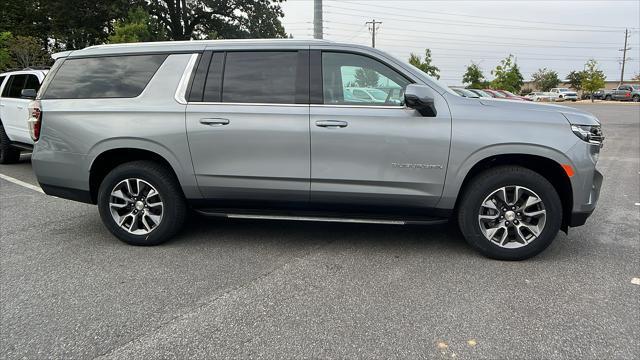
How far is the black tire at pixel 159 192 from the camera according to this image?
421 cm

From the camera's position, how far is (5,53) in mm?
23062

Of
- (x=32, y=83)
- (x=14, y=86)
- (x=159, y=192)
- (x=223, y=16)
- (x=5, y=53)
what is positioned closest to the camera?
(x=159, y=192)

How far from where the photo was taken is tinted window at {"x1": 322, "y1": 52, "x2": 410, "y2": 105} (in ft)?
12.7

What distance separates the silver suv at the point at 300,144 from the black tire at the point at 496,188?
0.01 m

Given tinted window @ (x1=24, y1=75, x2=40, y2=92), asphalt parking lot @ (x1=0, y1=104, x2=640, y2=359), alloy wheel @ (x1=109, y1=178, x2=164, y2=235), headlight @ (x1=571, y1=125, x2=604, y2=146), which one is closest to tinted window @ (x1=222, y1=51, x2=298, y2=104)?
alloy wheel @ (x1=109, y1=178, x2=164, y2=235)

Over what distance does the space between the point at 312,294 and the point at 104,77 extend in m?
2.89

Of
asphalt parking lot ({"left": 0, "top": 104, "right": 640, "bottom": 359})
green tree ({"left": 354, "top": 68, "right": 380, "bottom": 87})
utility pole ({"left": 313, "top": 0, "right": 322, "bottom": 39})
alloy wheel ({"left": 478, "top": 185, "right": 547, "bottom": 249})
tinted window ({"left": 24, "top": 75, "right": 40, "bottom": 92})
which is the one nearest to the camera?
asphalt parking lot ({"left": 0, "top": 104, "right": 640, "bottom": 359})

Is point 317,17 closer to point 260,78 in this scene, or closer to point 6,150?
point 6,150

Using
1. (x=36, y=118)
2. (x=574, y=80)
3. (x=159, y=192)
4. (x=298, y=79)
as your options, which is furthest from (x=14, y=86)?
(x=574, y=80)

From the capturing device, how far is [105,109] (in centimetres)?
417

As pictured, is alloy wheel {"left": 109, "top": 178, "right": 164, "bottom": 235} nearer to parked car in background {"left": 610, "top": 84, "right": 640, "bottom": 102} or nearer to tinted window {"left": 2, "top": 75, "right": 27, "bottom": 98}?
tinted window {"left": 2, "top": 75, "right": 27, "bottom": 98}

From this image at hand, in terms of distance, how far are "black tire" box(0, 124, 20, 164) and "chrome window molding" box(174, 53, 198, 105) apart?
7068 millimetres

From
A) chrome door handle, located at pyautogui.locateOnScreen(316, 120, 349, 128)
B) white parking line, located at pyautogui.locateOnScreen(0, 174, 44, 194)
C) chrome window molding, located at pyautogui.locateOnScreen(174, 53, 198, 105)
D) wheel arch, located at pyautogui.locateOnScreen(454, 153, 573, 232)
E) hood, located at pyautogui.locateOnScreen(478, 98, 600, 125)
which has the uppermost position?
chrome window molding, located at pyautogui.locateOnScreen(174, 53, 198, 105)

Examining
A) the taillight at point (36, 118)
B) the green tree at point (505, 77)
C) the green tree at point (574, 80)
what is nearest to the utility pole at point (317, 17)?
the taillight at point (36, 118)
